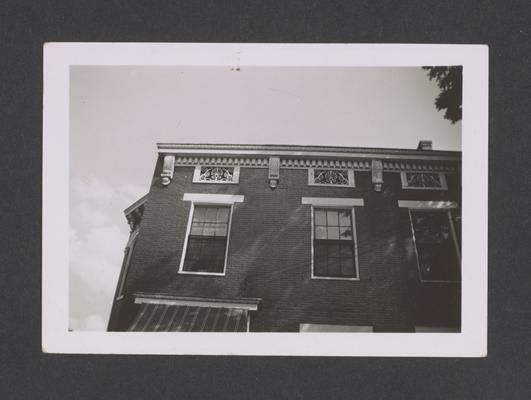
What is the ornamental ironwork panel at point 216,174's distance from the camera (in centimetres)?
485

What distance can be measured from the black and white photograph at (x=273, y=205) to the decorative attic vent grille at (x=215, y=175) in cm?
2

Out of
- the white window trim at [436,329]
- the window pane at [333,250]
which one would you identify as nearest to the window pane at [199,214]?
the window pane at [333,250]

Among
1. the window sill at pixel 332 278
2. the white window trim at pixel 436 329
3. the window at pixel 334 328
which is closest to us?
the white window trim at pixel 436 329

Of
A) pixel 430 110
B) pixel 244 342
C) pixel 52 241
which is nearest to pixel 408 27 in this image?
pixel 430 110

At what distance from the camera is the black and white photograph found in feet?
9.64

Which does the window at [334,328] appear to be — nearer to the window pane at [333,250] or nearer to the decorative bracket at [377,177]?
the window pane at [333,250]

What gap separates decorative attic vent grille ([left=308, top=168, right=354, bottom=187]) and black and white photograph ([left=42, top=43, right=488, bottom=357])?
0.02m

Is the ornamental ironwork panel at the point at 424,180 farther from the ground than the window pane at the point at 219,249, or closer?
farther from the ground

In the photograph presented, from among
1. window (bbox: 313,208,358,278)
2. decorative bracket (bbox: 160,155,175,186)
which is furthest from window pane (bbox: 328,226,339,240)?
decorative bracket (bbox: 160,155,175,186)

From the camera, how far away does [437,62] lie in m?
2.94

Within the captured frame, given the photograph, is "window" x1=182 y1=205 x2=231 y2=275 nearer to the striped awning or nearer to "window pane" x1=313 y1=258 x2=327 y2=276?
the striped awning

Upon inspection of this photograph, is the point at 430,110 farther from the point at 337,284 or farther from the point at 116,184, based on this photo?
the point at 116,184

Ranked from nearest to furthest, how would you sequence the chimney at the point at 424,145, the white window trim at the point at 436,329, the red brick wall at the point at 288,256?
the white window trim at the point at 436,329
the chimney at the point at 424,145
the red brick wall at the point at 288,256

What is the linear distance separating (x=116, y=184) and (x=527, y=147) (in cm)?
426
